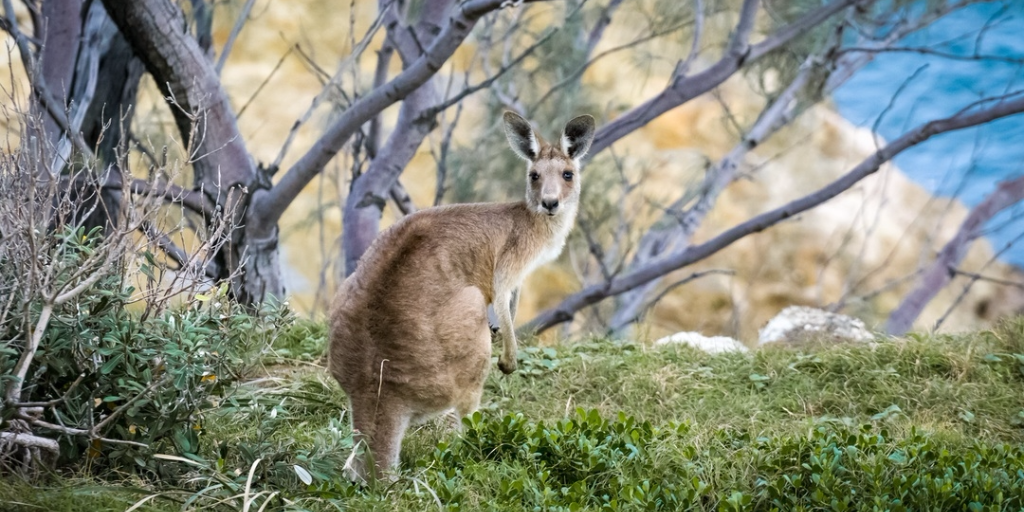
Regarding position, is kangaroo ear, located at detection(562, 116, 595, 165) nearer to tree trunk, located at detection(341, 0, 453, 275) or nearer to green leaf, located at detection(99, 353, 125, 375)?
tree trunk, located at detection(341, 0, 453, 275)

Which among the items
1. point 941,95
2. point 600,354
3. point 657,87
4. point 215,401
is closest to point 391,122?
point 657,87

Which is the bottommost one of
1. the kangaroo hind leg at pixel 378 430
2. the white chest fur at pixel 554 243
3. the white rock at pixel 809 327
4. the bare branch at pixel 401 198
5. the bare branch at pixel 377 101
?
the kangaroo hind leg at pixel 378 430

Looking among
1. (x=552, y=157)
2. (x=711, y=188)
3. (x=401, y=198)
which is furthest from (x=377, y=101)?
(x=711, y=188)

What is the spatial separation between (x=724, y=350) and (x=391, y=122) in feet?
36.0

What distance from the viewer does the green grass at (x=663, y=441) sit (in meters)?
3.13

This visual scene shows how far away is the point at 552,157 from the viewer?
4.36 metres

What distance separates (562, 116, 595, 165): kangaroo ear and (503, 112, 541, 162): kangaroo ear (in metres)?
0.13

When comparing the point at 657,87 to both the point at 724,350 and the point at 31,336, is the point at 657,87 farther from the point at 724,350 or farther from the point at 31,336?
the point at 31,336

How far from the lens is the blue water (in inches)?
416

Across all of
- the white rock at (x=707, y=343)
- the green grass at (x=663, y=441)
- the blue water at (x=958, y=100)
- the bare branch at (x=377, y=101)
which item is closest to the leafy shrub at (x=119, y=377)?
the green grass at (x=663, y=441)

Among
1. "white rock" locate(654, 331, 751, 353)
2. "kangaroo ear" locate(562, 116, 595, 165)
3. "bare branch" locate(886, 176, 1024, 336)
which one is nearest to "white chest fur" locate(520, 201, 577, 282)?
"kangaroo ear" locate(562, 116, 595, 165)

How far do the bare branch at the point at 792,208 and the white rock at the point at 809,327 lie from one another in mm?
621

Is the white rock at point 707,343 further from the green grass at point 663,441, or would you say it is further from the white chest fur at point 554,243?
the white chest fur at point 554,243

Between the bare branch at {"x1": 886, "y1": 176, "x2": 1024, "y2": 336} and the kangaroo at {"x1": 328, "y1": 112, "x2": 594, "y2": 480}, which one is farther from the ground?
the bare branch at {"x1": 886, "y1": 176, "x2": 1024, "y2": 336}
